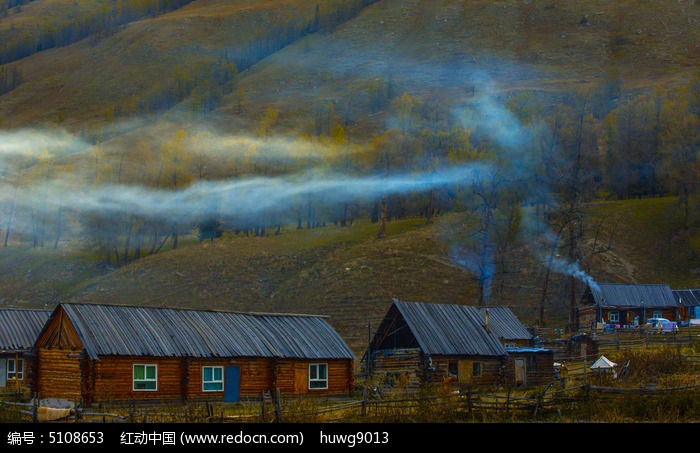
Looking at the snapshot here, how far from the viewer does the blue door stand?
4588 centimetres

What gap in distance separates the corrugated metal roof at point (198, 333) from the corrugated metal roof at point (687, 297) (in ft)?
143

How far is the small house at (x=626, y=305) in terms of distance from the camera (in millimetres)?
82312

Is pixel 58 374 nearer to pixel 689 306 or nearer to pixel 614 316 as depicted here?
pixel 614 316

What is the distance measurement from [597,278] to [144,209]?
58.9 m

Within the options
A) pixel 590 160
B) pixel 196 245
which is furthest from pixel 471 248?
pixel 196 245

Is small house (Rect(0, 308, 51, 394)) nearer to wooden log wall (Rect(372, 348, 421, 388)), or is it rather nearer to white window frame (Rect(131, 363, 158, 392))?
white window frame (Rect(131, 363, 158, 392))

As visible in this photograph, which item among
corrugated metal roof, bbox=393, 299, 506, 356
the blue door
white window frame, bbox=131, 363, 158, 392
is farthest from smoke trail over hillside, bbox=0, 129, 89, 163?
white window frame, bbox=131, 363, 158, 392

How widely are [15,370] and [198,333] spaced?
48.0 feet

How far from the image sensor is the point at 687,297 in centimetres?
8475

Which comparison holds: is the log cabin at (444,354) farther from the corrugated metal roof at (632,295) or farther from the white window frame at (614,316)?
the white window frame at (614,316)

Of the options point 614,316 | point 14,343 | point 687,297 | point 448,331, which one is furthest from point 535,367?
point 687,297

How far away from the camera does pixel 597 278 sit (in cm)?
9356
